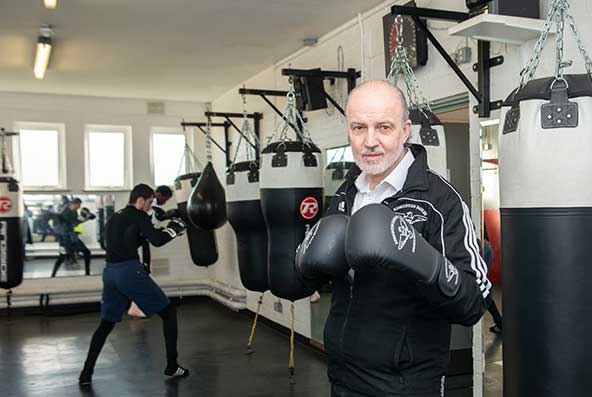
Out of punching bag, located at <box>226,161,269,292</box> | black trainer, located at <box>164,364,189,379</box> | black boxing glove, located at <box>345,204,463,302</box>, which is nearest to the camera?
black boxing glove, located at <box>345,204,463,302</box>

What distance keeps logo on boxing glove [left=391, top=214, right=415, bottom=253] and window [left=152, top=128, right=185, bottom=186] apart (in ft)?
21.0

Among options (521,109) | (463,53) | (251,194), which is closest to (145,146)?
(251,194)

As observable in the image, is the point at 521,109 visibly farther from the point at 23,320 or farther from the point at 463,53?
the point at 23,320

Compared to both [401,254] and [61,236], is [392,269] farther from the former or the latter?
[61,236]

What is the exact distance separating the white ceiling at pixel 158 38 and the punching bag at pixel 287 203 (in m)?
1.15

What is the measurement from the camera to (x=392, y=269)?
1286mm

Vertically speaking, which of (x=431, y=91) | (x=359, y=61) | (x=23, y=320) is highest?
(x=359, y=61)

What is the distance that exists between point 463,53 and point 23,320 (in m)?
5.55

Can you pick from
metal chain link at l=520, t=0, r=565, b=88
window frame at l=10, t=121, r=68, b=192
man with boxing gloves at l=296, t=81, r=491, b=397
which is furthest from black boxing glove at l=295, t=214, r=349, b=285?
window frame at l=10, t=121, r=68, b=192

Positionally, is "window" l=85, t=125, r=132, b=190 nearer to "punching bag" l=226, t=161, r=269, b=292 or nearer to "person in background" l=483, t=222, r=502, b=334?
"punching bag" l=226, t=161, r=269, b=292

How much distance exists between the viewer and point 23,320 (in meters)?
6.42

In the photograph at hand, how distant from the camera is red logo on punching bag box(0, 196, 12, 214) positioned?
4355 millimetres

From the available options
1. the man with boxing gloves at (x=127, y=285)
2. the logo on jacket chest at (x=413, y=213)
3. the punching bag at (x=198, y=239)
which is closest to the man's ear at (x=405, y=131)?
the logo on jacket chest at (x=413, y=213)

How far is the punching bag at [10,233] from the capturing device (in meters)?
4.35
